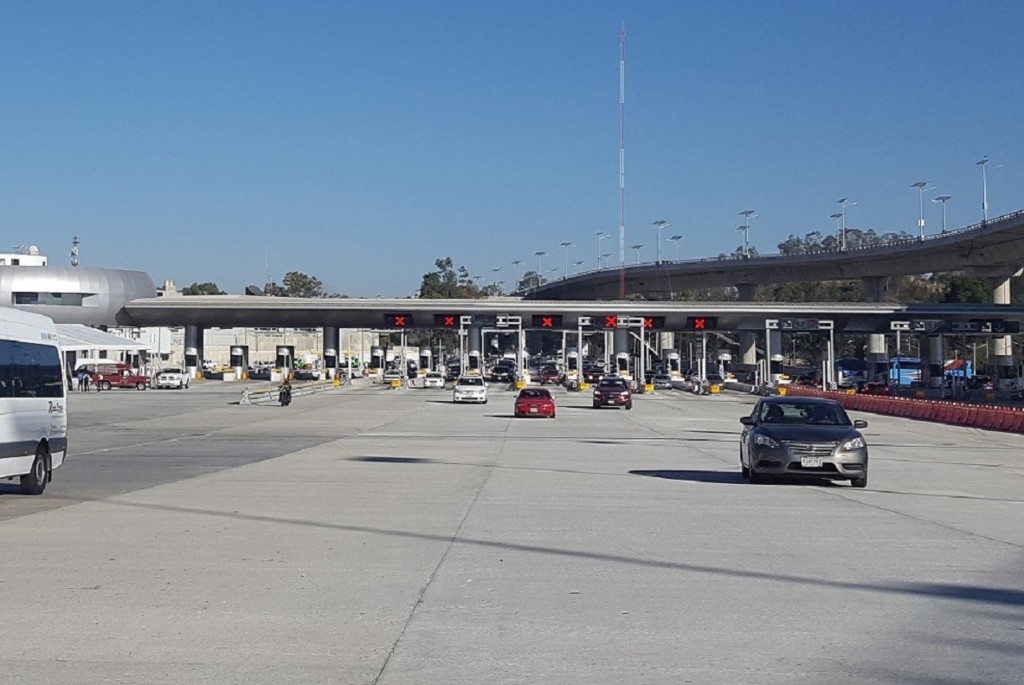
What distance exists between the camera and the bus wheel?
762 inches

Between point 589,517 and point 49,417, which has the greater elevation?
point 49,417

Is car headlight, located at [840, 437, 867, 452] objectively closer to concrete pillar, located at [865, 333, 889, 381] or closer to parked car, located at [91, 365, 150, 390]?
parked car, located at [91, 365, 150, 390]

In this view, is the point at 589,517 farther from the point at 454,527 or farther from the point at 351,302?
the point at 351,302

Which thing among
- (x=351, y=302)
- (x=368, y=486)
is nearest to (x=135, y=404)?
(x=351, y=302)

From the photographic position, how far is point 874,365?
120750 millimetres

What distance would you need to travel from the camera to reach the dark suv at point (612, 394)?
205ft

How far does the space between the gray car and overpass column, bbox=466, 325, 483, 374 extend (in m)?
81.1

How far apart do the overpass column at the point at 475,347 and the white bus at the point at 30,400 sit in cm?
8349

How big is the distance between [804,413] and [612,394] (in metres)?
39.4

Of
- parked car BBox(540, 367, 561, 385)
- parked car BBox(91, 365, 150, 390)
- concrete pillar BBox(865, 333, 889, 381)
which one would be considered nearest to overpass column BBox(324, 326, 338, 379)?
parked car BBox(540, 367, 561, 385)

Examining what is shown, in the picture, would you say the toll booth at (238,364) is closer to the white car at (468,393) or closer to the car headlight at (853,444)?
the white car at (468,393)

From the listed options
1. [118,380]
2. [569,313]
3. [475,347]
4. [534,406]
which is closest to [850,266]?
[569,313]

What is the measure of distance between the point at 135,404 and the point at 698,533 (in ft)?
174

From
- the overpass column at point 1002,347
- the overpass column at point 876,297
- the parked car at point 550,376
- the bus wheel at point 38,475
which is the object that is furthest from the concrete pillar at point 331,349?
the bus wheel at point 38,475
